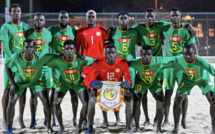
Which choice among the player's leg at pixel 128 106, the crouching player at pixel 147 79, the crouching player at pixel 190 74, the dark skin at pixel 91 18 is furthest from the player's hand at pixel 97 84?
the dark skin at pixel 91 18

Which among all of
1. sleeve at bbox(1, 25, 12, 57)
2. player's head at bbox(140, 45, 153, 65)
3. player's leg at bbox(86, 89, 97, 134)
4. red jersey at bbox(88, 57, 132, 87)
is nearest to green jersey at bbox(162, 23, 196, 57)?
player's head at bbox(140, 45, 153, 65)

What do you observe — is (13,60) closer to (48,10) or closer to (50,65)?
(50,65)

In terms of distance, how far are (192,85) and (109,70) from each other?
4.98 ft

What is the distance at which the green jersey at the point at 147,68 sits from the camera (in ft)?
20.4

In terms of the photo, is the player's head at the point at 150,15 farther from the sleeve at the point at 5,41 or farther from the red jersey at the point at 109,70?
the sleeve at the point at 5,41

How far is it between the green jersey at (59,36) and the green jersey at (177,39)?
6.36 ft

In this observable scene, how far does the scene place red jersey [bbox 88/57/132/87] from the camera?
6.16 metres

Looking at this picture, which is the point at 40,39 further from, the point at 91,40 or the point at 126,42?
the point at 126,42

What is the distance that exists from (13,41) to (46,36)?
0.64 m

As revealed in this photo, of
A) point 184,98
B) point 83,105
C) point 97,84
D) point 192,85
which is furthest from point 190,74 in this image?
point 83,105

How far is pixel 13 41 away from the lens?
667 cm

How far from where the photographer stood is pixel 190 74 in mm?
6066

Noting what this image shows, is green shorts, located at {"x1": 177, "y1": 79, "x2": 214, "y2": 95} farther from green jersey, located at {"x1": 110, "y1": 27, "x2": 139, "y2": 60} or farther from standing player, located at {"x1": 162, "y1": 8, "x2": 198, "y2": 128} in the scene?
green jersey, located at {"x1": 110, "y1": 27, "x2": 139, "y2": 60}

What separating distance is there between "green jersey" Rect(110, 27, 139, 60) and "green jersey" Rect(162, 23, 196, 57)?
2.15 feet
